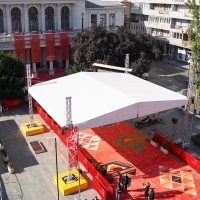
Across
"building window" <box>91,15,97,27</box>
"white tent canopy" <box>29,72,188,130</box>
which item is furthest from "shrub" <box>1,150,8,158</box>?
"building window" <box>91,15,97,27</box>

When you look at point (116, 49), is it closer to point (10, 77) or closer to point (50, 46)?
point (50, 46)

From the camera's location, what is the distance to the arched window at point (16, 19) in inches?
2081

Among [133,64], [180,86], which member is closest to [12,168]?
[133,64]

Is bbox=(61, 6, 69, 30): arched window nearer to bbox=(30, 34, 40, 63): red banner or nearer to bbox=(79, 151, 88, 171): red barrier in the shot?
bbox=(30, 34, 40, 63): red banner

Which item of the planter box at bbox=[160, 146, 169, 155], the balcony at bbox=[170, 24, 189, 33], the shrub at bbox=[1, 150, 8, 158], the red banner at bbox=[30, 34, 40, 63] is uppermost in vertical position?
the balcony at bbox=[170, 24, 189, 33]

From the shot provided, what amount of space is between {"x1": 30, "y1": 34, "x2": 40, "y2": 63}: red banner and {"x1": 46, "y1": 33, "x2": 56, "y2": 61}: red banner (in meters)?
1.53

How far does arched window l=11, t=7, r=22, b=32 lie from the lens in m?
52.8

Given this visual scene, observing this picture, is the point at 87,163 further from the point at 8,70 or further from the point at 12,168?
the point at 8,70

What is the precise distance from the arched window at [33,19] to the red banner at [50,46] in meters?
4.94

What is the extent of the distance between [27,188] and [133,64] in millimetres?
23765

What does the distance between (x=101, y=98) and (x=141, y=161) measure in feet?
21.4

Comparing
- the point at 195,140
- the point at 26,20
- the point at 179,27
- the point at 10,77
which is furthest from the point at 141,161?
the point at 179,27

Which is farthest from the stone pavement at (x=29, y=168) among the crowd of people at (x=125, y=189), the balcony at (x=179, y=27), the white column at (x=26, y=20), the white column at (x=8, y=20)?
the balcony at (x=179, y=27)

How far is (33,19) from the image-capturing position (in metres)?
54.9
